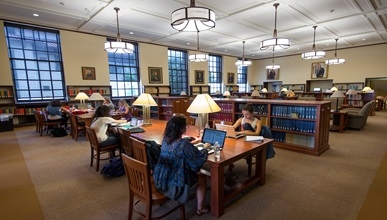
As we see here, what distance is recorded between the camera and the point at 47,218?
7.22 ft

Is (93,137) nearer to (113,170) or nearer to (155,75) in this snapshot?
(113,170)

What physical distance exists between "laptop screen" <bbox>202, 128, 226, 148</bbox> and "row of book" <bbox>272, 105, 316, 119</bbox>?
255 cm

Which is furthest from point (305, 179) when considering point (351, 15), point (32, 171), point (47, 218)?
point (351, 15)

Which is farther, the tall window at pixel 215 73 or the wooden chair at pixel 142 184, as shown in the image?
the tall window at pixel 215 73

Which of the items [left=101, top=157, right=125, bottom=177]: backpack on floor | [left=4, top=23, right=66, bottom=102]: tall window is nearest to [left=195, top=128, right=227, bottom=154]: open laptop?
[left=101, top=157, right=125, bottom=177]: backpack on floor

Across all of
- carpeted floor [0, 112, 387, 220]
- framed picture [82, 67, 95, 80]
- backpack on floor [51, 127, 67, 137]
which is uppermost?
framed picture [82, 67, 95, 80]

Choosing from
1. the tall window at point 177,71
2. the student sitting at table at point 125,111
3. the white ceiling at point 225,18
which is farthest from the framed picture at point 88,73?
the tall window at point 177,71

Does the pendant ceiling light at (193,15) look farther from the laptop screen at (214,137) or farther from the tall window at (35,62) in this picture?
the tall window at (35,62)

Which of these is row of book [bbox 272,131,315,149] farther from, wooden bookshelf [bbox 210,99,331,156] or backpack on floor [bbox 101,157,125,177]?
backpack on floor [bbox 101,157,125,177]

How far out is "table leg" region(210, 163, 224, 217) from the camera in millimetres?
2070

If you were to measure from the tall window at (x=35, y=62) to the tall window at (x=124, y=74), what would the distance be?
2038mm

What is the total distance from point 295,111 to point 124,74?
25.8 ft

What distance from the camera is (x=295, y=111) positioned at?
4215 mm

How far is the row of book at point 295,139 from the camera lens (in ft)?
13.6
